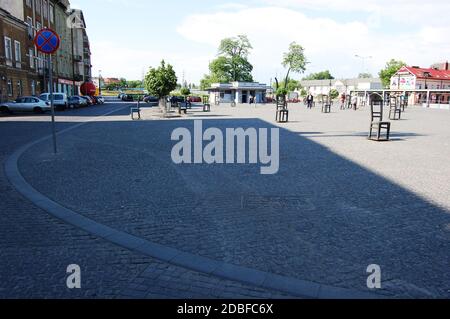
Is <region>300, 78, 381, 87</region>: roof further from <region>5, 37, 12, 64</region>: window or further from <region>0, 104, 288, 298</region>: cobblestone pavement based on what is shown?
<region>0, 104, 288, 298</region>: cobblestone pavement

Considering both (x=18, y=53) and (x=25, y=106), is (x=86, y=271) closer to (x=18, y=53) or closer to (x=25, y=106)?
(x=25, y=106)

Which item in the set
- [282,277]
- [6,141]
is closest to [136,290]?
[282,277]

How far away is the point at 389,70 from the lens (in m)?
98.5

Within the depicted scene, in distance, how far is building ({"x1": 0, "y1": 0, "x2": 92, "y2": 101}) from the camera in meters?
35.1

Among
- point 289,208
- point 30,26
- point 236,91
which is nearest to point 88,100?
point 30,26

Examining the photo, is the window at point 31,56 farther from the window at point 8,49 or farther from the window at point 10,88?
the window at point 10,88

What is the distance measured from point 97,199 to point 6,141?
8979 millimetres

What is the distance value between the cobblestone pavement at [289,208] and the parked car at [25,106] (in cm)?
2205

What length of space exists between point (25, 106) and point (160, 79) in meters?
11.3

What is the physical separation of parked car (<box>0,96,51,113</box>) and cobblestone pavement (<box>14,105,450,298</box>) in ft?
72.3

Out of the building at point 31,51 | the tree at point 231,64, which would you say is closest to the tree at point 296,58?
the tree at point 231,64

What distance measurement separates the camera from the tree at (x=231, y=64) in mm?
90625

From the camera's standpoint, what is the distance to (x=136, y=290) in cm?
339

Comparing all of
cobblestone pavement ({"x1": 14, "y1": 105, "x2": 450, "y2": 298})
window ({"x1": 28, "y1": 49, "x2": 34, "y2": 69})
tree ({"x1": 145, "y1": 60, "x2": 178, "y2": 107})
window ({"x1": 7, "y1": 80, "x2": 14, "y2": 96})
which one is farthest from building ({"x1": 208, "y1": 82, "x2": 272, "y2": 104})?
cobblestone pavement ({"x1": 14, "y1": 105, "x2": 450, "y2": 298})
